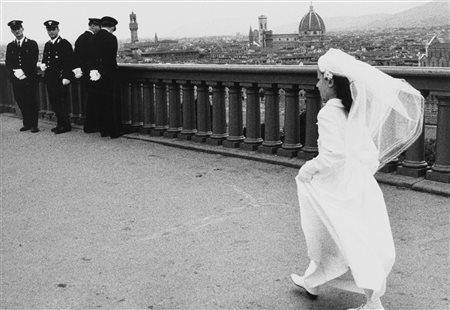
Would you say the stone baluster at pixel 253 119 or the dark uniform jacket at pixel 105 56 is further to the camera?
the dark uniform jacket at pixel 105 56

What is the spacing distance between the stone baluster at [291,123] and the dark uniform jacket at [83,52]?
13.1 ft

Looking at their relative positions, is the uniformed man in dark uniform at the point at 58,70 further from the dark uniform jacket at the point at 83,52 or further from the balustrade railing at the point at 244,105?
the balustrade railing at the point at 244,105

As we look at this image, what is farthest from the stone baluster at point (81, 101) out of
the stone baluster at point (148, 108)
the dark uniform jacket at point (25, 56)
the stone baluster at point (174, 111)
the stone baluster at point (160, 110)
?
the stone baluster at point (174, 111)

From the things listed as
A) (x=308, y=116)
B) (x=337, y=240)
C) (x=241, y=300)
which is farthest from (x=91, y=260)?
(x=308, y=116)

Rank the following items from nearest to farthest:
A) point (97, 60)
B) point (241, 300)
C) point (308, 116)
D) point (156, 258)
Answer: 1. point (241, 300)
2. point (156, 258)
3. point (308, 116)
4. point (97, 60)

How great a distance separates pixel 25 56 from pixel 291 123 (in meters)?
6.02

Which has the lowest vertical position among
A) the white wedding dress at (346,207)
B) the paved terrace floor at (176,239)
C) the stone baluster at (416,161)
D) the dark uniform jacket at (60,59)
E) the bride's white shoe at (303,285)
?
the paved terrace floor at (176,239)

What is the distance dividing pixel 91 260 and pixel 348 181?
205 cm

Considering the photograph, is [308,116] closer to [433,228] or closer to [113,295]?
[433,228]

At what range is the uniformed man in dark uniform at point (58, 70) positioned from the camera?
1091cm

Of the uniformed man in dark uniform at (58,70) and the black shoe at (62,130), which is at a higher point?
the uniformed man in dark uniform at (58,70)

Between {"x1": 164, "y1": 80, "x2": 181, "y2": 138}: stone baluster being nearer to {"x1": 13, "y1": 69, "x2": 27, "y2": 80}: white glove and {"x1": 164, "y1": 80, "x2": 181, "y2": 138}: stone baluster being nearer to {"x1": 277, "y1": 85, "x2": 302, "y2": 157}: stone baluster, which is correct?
{"x1": 277, "y1": 85, "x2": 302, "y2": 157}: stone baluster

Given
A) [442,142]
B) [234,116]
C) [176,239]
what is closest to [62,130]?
[234,116]

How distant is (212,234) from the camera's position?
5.16m
